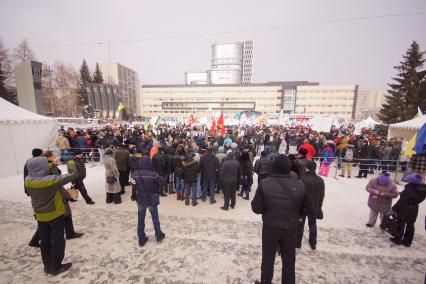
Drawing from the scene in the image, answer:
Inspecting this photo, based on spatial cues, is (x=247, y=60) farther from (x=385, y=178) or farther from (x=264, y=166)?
(x=385, y=178)

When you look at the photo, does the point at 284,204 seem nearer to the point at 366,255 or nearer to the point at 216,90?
the point at 366,255

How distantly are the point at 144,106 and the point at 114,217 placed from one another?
99056 mm

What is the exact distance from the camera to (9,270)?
3404 mm

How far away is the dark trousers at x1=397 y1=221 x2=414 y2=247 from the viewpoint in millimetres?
4230

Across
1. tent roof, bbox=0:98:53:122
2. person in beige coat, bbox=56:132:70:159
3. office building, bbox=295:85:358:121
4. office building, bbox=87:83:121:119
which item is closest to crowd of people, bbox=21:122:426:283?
person in beige coat, bbox=56:132:70:159

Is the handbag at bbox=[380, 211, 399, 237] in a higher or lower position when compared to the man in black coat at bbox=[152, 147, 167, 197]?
lower

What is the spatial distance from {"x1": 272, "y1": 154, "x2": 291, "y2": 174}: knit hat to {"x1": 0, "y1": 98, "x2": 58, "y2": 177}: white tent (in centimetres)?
1188

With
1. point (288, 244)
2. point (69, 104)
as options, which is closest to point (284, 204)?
point (288, 244)

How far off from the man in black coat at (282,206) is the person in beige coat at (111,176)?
16.2 ft

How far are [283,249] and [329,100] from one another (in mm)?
93543

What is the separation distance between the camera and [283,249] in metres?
2.73

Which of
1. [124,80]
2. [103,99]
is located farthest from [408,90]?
[124,80]

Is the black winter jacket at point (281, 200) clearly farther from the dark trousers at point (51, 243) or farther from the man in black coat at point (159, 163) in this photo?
the man in black coat at point (159, 163)

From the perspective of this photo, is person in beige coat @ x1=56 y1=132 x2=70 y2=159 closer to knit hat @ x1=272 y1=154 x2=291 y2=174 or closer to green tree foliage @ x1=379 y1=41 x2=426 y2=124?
knit hat @ x1=272 y1=154 x2=291 y2=174
